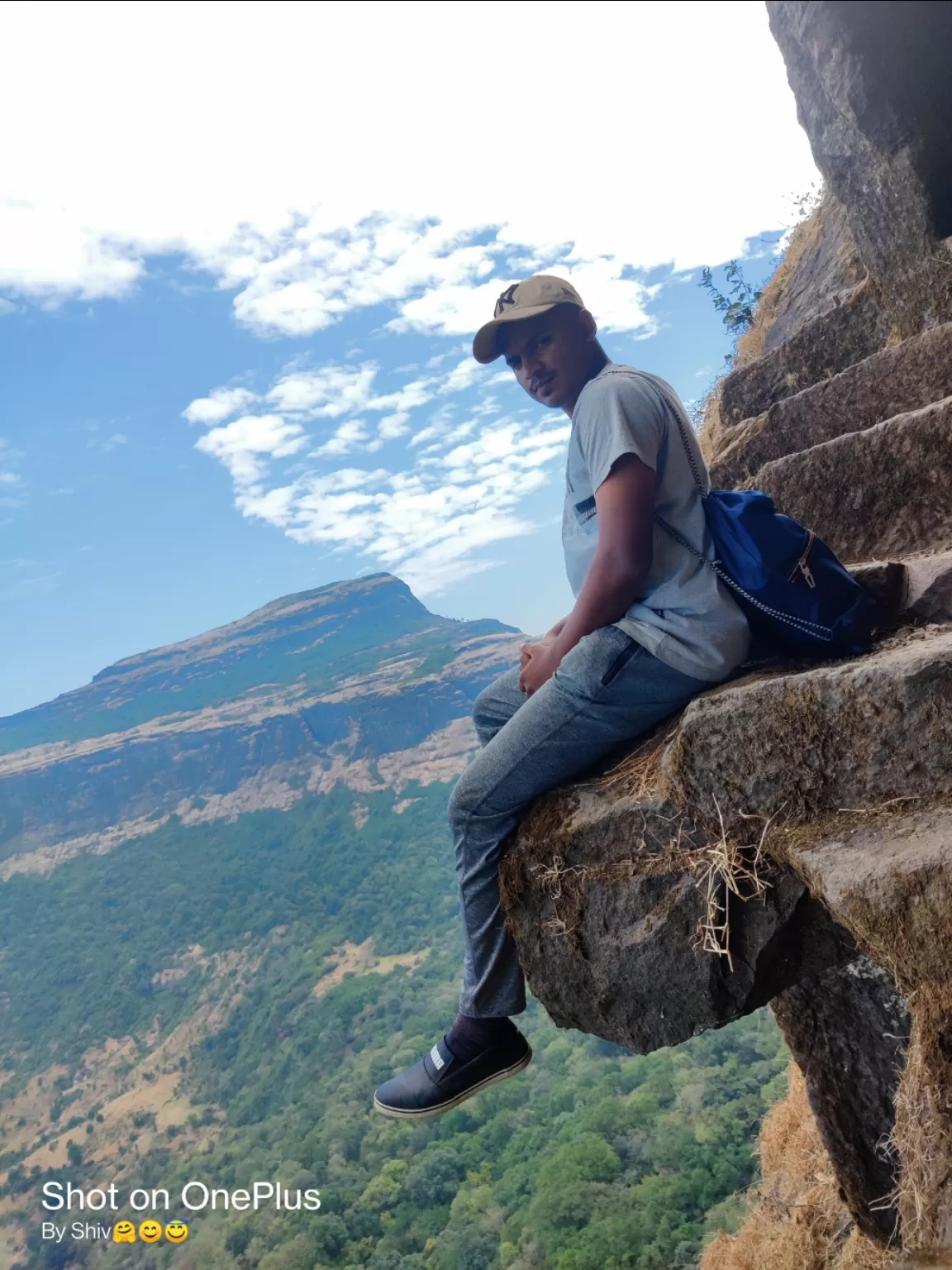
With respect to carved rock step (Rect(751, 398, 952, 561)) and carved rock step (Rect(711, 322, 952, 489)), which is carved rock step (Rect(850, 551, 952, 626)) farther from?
carved rock step (Rect(711, 322, 952, 489))

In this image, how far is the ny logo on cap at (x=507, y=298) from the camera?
11.0 ft

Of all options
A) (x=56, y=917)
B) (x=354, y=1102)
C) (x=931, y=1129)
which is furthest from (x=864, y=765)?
(x=56, y=917)

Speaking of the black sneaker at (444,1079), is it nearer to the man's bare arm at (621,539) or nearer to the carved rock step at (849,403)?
the man's bare arm at (621,539)

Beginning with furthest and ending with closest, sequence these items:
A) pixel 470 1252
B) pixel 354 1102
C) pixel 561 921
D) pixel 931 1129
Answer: pixel 354 1102 < pixel 470 1252 < pixel 561 921 < pixel 931 1129

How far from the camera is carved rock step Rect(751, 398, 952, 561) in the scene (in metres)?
3.80

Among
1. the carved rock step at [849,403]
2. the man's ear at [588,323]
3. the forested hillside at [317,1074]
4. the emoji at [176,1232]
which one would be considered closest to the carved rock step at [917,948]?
the man's ear at [588,323]

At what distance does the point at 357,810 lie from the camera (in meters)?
145

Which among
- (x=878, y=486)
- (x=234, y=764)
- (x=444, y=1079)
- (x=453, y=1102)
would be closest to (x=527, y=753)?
(x=444, y=1079)

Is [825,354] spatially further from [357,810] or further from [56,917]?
[56,917]

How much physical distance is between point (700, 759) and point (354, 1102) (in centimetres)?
8543

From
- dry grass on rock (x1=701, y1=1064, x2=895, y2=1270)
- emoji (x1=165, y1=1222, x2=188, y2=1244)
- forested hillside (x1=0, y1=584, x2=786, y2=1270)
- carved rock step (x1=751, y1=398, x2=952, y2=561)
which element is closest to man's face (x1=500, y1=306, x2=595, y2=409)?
carved rock step (x1=751, y1=398, x2=952, y2=561)

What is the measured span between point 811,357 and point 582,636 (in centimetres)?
461

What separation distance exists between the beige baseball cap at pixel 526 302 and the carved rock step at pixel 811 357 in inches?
140

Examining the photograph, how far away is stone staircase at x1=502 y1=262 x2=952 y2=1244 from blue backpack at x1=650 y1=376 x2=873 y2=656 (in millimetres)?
150
